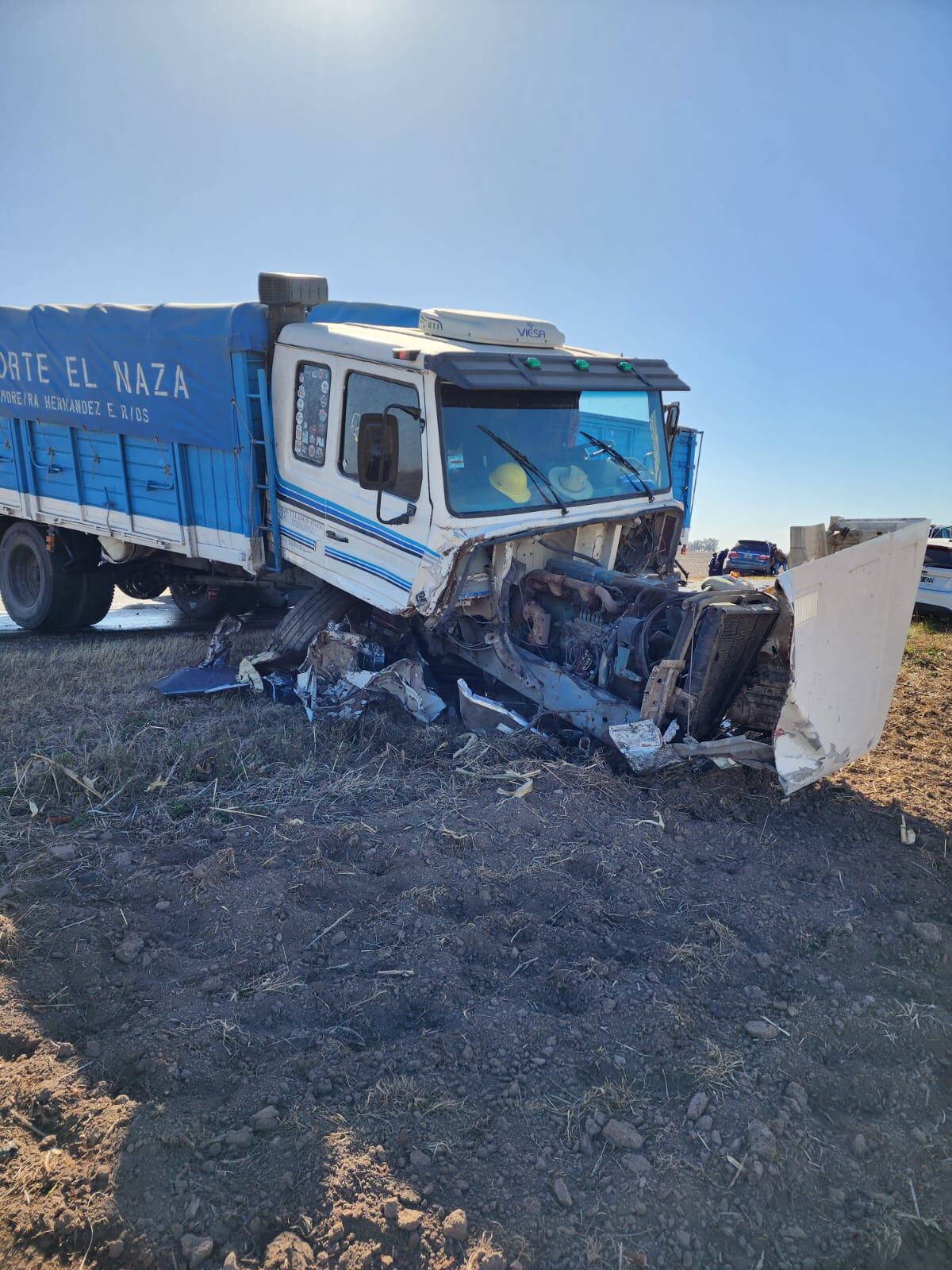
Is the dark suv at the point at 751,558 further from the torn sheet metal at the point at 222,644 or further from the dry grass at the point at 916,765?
the torn sheet metal at the point at 222,644

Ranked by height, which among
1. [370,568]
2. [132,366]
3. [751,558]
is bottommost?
[751,558]

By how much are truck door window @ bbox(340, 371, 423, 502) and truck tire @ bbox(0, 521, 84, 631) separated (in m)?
4.38

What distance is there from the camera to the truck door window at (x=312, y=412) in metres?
6.14

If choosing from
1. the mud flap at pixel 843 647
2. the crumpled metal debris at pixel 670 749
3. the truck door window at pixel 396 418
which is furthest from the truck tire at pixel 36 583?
the mud flap at pixel 843 647

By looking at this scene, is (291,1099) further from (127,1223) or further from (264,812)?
(264,812)

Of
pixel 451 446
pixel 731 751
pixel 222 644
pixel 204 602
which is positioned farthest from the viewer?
pixel 204 602

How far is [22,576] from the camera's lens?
931 cm

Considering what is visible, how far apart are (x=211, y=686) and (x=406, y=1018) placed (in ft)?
13.1

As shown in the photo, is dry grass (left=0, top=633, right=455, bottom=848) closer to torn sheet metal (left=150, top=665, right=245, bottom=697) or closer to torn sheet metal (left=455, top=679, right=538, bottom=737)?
torn sheet metal (left=150, top=665, right=245, bottom=697)

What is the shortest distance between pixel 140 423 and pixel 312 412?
1.89 meters

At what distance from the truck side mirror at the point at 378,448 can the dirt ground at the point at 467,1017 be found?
1.90 meters

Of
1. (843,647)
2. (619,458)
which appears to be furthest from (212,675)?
(843,647)

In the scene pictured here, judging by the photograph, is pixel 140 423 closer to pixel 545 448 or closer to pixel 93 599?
pixel 93 599

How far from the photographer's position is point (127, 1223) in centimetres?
226
